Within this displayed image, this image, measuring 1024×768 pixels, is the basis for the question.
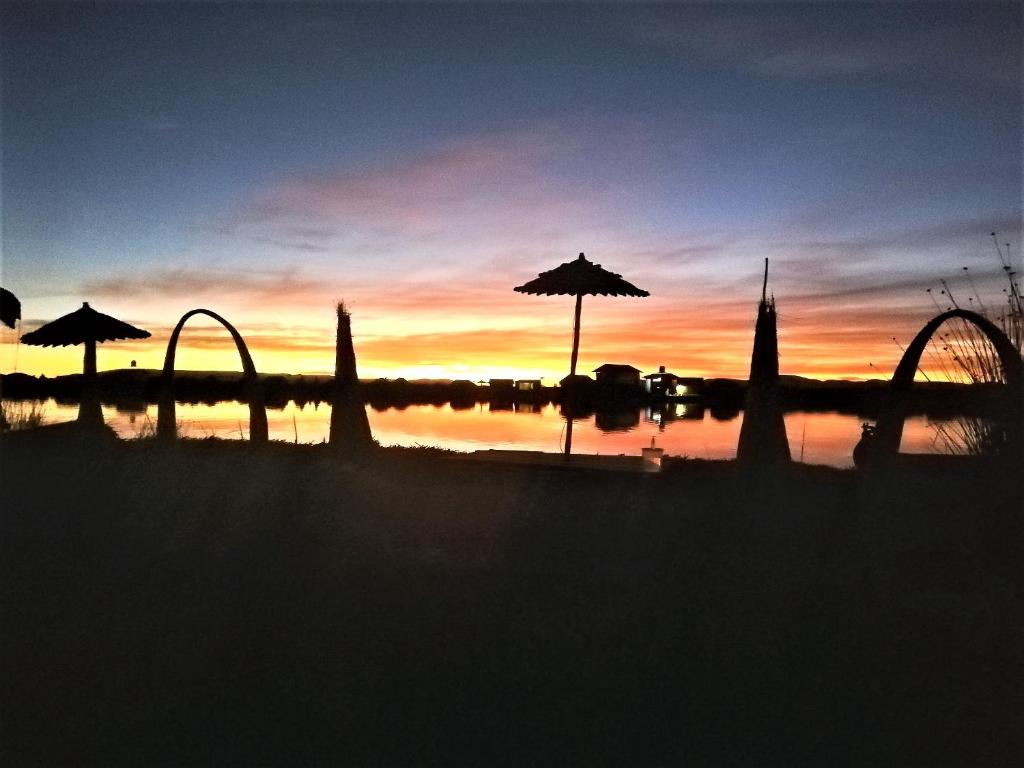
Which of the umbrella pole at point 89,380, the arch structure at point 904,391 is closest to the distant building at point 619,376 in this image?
the umbrella pole at point 89,380

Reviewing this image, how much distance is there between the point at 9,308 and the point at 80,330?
6.01 feet

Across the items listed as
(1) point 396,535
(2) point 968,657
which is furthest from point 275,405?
(2) point 968,657

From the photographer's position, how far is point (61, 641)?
435 cm

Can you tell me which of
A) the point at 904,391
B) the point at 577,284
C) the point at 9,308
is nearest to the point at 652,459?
the point at 577,284

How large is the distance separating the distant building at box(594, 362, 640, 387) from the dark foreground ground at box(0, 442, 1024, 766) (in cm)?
3778

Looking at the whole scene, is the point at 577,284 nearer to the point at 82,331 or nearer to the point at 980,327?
the point at 980,327

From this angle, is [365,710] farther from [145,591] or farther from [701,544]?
[701,544]

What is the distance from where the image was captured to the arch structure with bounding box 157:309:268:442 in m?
10.4

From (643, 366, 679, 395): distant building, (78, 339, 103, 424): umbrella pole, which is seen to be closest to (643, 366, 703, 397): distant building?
(643, 366, 679, 395): distant building

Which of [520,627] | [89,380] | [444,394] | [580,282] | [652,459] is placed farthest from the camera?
[444,394]

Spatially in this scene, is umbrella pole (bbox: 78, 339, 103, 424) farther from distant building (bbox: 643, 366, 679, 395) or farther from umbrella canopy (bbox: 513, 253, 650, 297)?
distant building (bbox: 643, 366, 679, 395)

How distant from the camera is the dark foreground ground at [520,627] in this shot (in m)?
3.39

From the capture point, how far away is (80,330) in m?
15.4

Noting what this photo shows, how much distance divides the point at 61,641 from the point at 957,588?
19.9ft
